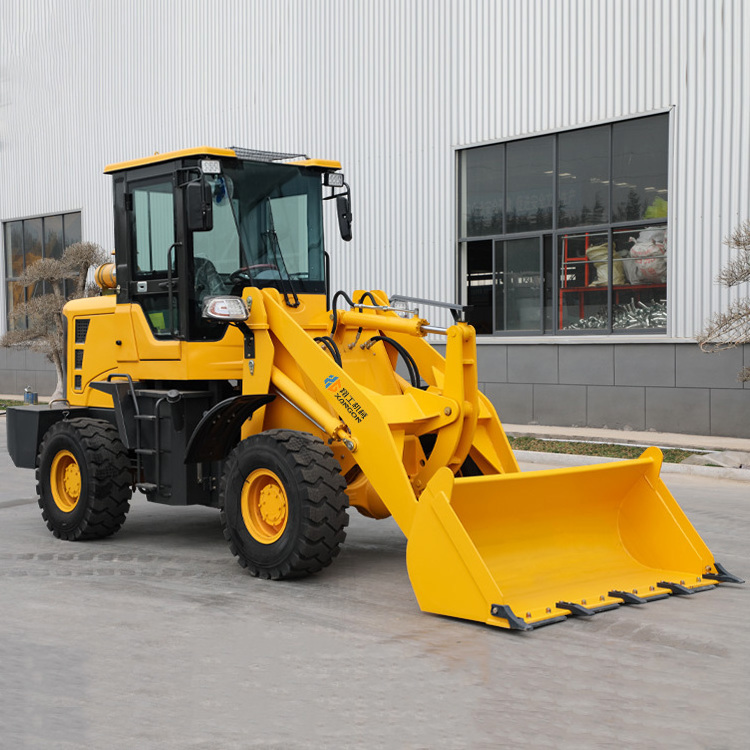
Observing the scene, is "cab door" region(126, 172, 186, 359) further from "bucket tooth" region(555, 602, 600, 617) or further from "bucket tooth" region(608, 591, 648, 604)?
"bucket tooth" region(608, 591, 648, 604)

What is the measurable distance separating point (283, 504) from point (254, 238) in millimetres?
2334

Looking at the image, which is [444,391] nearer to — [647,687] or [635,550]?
[635,550]

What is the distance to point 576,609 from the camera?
639 centimetres

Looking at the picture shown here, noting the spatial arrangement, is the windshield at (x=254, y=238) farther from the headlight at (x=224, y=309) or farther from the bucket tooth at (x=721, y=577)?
the bucket tooth at (x=721, y=577)

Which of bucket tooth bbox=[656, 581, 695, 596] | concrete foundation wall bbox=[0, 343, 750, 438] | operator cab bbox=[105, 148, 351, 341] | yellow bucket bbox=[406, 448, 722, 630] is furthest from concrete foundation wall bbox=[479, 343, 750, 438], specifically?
bucket tooth bbox=[656, 581, 695, 596]

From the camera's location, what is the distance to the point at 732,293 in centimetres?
1577

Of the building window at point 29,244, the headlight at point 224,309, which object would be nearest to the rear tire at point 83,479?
the headlight at point 224,309

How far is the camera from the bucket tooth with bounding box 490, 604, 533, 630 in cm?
609

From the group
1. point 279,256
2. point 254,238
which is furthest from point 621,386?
point 254,238

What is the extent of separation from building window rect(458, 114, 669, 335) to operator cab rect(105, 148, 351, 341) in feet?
29.4

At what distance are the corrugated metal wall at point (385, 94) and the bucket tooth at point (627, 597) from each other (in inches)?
396

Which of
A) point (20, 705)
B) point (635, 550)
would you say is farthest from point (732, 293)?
point (20, 705)

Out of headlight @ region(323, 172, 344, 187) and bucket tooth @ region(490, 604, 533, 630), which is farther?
headlight @ region(323, 172, 344, 187)

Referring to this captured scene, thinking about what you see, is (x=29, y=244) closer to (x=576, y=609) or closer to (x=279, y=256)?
(x=279, y=256)
